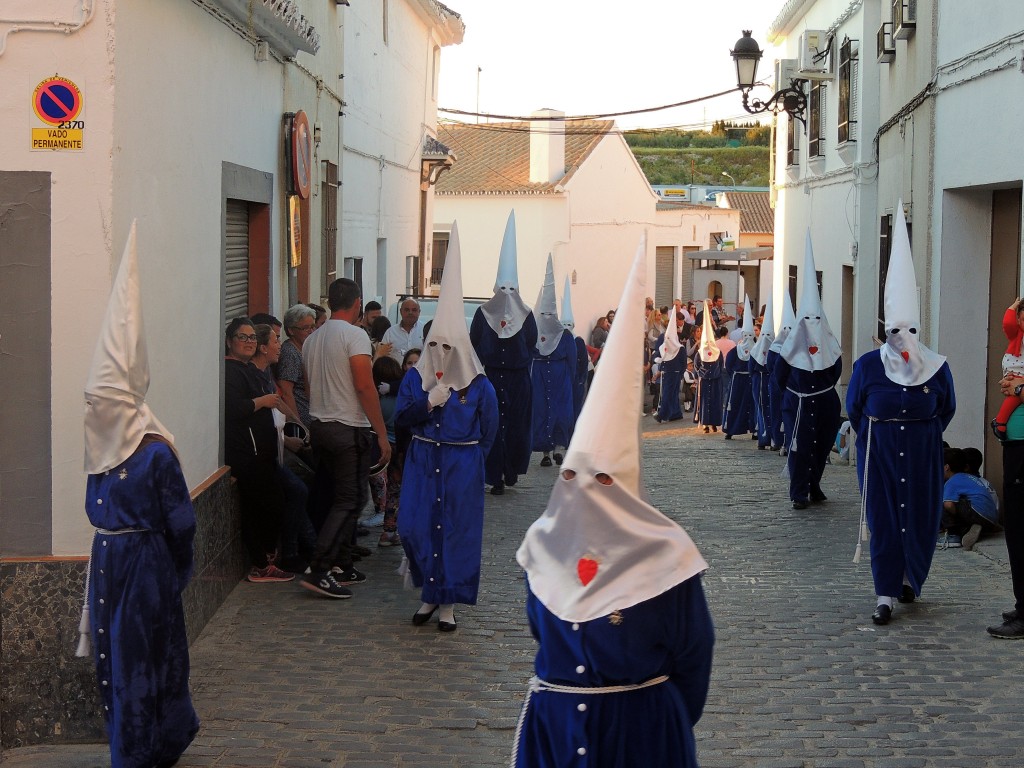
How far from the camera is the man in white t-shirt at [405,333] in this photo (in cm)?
1241

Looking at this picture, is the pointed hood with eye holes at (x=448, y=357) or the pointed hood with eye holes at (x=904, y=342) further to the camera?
the pointed hood with eye holes at (x=904, y=342)

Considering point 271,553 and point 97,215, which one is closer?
point 97,215

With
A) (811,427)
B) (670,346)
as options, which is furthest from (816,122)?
(811,427)

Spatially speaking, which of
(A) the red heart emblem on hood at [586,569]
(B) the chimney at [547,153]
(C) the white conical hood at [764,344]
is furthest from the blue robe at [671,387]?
(A) the red heart emblem on hood at [586,569]

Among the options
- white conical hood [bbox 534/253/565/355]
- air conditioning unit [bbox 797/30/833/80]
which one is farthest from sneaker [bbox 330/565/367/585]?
air conditioning unit [bbox 797/30/833/80]

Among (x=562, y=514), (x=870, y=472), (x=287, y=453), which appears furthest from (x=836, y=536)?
(x=562, y=514)

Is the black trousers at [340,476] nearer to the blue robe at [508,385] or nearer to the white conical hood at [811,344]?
the blue robe at [508,385]

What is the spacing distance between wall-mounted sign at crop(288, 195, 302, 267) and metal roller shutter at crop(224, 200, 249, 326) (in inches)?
31.9

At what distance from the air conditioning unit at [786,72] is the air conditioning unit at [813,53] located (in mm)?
196

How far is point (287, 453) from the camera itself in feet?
31.2

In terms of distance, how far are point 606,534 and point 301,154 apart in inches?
319

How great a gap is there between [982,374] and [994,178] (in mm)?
2038

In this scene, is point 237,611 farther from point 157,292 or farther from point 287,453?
point 157,292

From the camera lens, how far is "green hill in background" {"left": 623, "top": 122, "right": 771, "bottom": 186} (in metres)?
82.7
